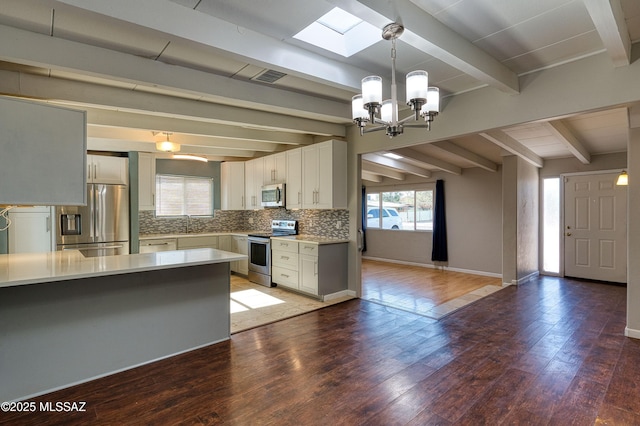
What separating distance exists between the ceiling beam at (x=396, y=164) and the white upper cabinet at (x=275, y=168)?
139 centimetres

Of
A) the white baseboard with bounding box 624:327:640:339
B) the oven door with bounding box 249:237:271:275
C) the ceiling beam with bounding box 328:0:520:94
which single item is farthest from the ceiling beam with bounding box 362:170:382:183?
the white baseboard with bounding box 624:327:640:339

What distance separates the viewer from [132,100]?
127 inches

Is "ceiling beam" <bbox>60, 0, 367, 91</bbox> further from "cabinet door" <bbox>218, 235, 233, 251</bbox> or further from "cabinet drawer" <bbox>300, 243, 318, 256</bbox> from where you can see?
"cabinet door" <bbox>218, 235, 233, 251</bbox>

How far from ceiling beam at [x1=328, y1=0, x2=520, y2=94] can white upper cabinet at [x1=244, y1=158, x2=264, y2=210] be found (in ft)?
14.2

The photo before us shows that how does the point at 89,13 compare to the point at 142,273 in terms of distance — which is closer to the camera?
the point at 89,13

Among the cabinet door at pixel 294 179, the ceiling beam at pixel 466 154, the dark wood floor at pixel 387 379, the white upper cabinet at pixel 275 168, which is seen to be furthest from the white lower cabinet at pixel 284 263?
the ceiling beam at pixel 466 154

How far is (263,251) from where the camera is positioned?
5.76 m

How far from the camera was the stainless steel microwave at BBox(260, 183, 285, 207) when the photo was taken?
18.6ft

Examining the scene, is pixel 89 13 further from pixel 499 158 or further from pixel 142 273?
pixel 499 158

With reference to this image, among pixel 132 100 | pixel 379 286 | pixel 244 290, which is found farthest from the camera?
pixel 379 286

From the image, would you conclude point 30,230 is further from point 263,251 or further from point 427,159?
point 427,159

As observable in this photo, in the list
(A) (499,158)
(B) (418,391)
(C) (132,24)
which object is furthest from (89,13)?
(A) (499,158)

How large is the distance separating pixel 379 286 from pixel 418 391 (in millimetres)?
3478

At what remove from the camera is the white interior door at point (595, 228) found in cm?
590
